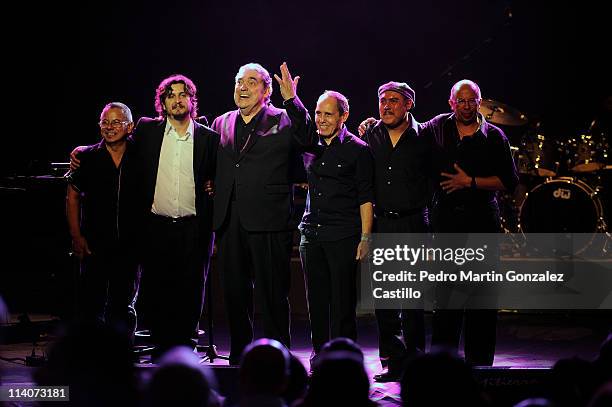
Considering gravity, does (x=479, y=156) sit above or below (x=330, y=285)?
above

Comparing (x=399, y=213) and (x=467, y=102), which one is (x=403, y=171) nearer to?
(x=399, y=213)

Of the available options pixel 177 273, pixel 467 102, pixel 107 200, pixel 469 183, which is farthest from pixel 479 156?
pixel 107 200

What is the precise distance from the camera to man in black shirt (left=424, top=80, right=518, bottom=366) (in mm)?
5359

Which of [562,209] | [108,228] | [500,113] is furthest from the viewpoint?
[562,209]

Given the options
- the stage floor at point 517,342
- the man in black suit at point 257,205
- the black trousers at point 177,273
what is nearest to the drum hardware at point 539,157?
the stage floor at point 517,342

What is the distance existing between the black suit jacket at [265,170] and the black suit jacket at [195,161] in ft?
0.30

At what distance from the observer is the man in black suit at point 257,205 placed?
17.2 ft

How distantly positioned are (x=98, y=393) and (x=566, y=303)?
676 cm

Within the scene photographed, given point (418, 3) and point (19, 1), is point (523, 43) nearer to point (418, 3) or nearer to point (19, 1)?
point (418, 3)

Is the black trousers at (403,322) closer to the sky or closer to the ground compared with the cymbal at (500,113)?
closer to the ground

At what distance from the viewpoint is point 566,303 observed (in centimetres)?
829

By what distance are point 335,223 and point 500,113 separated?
507cm

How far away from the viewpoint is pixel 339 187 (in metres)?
5.37

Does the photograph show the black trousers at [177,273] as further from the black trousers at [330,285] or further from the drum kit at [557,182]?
the drum kit at [557,182]
